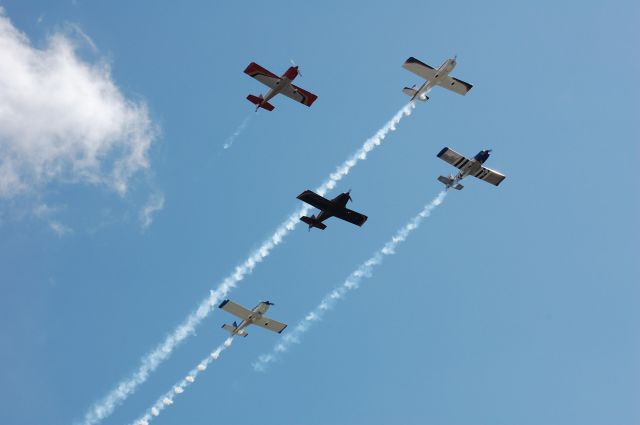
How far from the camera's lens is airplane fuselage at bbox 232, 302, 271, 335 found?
6856 cm

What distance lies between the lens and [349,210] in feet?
215

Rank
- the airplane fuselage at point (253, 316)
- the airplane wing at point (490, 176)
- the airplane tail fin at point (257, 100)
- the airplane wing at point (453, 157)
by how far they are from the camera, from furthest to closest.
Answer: the airplane wing at point (490, 176) → the airplane tail fin at point (257, 100) → the airplane wing at point (453, 157) → the airplane fuselage at point (253, 316)

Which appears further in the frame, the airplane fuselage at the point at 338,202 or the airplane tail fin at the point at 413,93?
the airplane tail fin at the point at 413,93

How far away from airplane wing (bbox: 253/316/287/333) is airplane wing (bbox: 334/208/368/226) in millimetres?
10265

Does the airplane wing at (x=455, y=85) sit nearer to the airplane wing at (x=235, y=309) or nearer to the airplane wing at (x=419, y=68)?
the airplane wing at (x=419, y=68)

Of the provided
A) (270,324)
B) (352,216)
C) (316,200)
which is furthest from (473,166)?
(270,324)

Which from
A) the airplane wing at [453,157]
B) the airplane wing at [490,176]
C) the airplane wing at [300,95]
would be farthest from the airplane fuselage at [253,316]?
the airplane wing at [490,176]

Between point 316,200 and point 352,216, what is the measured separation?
10.5 ft

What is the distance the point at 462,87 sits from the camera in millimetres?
72375

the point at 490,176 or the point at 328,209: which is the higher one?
the point at 490,176

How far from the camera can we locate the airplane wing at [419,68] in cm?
7000

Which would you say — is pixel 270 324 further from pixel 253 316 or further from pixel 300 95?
pixel 300 95

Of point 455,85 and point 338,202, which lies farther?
point 455,85

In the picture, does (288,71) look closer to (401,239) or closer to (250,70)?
(250,70)
